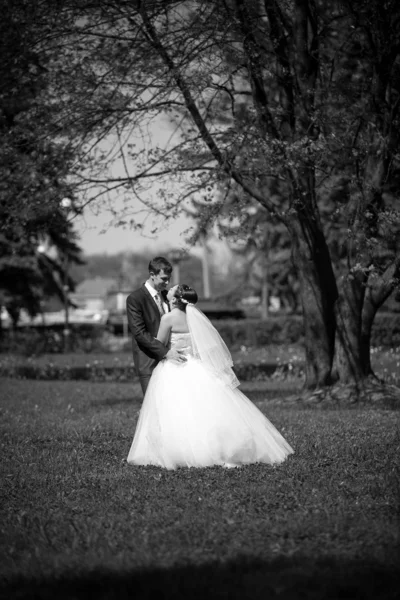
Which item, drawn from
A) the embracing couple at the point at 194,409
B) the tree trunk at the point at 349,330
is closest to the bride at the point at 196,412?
the embracing couple at the point at 194,409

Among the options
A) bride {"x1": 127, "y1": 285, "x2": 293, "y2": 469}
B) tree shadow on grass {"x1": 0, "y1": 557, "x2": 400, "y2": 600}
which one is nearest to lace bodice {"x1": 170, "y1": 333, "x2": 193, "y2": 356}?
bride {"x1": 127, "y1": 285, "x2": 293, "y2": 469}

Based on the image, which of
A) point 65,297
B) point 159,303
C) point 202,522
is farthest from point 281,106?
point 65,297

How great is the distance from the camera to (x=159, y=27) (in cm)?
1228

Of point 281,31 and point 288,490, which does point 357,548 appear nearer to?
point 288,490

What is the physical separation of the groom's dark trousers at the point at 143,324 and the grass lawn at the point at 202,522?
3.52 ft

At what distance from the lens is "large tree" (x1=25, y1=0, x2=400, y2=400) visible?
1189cm

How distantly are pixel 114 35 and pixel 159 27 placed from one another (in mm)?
749

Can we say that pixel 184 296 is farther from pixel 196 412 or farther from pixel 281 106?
pixel 281 106

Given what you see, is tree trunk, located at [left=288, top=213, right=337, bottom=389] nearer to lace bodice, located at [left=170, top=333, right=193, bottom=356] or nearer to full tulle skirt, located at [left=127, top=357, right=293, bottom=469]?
lace bodice, located at [left=170, top=333, right=193, bottom=356]

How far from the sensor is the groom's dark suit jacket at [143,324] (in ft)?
28.5

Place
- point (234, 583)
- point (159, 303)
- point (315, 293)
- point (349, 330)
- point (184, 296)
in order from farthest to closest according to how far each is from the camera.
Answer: point (315, 293)
point (349, 330)
point (159, 303)
point (184, 296)
point (234, 583)

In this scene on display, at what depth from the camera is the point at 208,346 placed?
8.12m

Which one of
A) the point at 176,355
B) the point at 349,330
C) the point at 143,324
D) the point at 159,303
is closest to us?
the point at 176,355

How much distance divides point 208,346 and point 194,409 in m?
0.71
